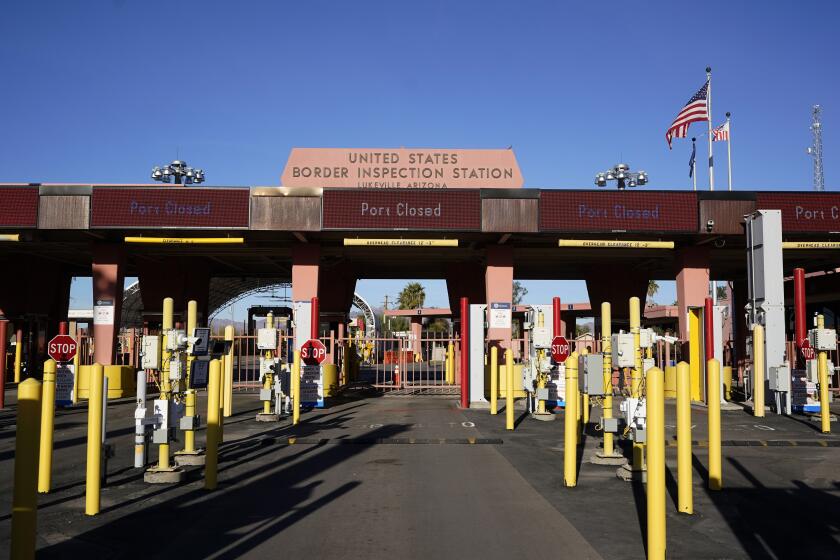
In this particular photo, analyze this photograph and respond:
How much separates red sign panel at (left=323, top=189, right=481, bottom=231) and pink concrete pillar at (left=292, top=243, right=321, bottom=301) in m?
2.52

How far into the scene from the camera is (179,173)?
30.2 m

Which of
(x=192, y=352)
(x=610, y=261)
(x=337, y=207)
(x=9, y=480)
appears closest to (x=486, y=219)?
(x=337, y=207)

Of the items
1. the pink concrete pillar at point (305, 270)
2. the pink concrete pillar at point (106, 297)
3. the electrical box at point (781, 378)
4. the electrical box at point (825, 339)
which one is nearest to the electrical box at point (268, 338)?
the pink concrete pillar at point (305, 270)

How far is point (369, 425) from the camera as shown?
16016 millimetres

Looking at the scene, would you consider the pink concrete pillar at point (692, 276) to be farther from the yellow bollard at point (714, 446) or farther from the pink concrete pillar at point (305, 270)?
the yellow bollard at point (714, 446)

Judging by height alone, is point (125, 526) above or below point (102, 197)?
below

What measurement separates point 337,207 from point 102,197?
7496mm

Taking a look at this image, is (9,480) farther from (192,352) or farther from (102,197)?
(102,197)

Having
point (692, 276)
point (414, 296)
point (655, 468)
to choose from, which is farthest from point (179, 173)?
point (414, 296)

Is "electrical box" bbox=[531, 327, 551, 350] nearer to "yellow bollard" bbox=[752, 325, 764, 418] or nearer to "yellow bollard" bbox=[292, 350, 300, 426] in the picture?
"yellow bollard" bbox=[752, 325, 764, 418]

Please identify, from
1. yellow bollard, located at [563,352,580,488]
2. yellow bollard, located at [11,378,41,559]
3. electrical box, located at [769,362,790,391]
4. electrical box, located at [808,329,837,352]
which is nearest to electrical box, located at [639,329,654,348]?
yellow bollard, located at [563,352,580,488]

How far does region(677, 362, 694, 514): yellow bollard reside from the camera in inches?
272

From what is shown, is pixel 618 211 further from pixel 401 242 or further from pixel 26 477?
pixel 26 477

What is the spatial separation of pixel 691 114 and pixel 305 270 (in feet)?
54.7
